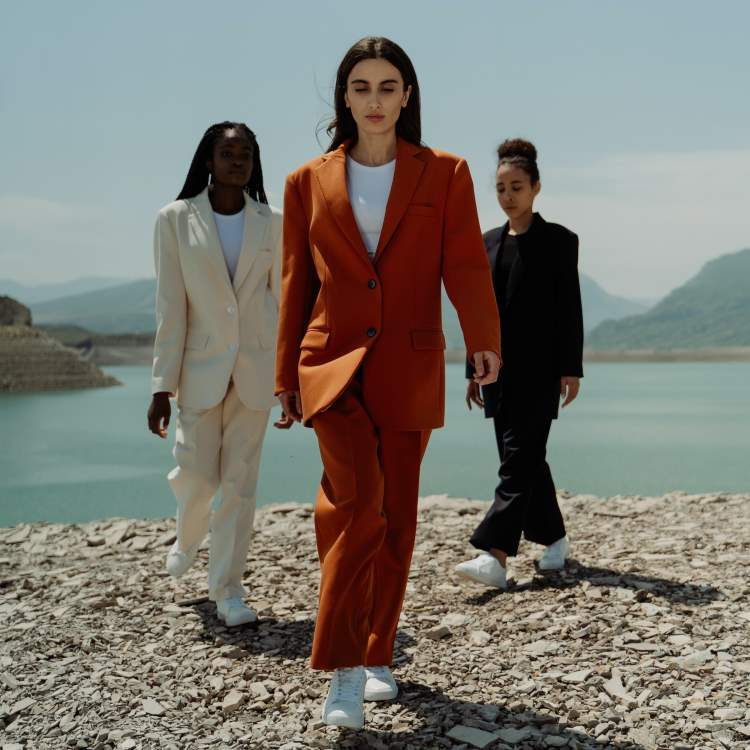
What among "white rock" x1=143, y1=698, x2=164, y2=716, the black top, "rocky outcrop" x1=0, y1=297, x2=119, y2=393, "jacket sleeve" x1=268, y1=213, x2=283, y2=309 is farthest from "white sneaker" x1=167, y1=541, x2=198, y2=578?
"rocky outcrop" x1=0, y1=297, x2=119, y2=393

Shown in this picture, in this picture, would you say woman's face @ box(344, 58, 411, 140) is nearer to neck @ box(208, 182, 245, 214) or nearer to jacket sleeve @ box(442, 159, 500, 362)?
jacket sleeve @ box(442, 159, 500, 362)

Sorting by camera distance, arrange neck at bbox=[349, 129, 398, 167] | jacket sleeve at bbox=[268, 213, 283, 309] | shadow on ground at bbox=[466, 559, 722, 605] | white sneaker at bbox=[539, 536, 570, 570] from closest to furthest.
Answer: neck at bbox=[349, 129, 398, 167]
jacket sleeve at bbox=[268, 213, 283, 309]
shadow on ground at bbox=[466, 559, 722, 605]
white sneaker at bbox=[539, 536, 570, 570]

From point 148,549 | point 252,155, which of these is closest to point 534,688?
Result: point 252,155

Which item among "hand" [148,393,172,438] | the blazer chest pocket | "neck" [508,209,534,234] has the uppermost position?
"neck" [508,209,534,234]

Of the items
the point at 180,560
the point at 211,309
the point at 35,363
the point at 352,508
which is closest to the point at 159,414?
the point at 211,309

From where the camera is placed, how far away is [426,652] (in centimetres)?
376

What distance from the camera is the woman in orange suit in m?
2.93

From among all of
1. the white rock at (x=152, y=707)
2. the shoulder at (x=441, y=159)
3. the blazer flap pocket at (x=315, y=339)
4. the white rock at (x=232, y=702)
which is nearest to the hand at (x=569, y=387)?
the shoulder at (x=441, y=159)

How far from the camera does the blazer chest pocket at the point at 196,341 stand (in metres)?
4.07

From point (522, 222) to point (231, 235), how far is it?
4.67 ft

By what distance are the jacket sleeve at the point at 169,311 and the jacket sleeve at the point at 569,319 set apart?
1761 millimetres

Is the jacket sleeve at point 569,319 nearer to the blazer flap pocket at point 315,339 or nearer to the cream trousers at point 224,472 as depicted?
the cream trousers at point 224,472

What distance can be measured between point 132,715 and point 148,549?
248cm

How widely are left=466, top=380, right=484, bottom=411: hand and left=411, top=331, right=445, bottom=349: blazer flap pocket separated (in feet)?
5.43
